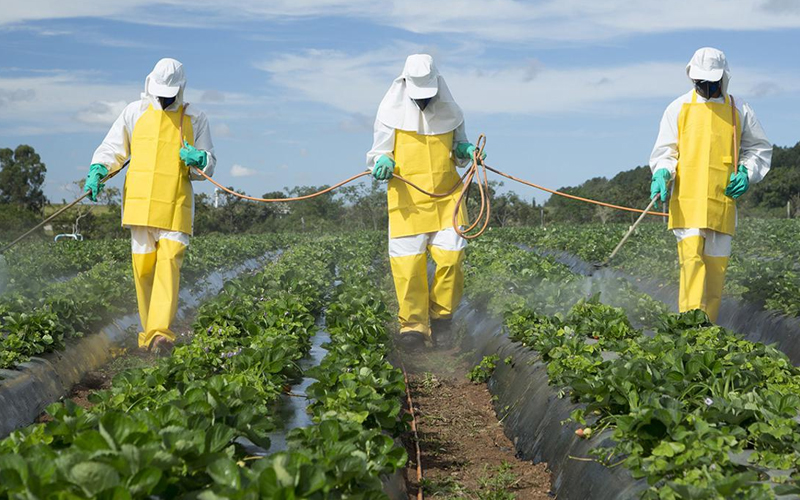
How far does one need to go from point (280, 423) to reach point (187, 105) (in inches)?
146

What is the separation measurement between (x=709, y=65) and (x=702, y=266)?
1474 millimetres

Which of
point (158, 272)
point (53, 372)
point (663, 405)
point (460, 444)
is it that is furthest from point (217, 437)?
point (158, 272)

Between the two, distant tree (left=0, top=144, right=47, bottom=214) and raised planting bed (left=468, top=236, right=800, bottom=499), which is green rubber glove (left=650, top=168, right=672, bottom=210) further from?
distant tree (left=0, top=144, right=47, bottom=214)

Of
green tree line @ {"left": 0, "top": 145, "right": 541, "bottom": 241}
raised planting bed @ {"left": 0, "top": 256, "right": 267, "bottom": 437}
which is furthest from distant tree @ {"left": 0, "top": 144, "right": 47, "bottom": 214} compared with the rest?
raised planting bed @ {"left": 0, "top": 256, "right": 267, "bottom": 437}

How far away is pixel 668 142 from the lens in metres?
6.99

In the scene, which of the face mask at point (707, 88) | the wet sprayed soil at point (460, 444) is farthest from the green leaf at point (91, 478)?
the face mask at point (707, 88)

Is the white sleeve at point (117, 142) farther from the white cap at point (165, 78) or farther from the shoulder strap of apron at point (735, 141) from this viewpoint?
the shoulder strap of apron at point (735, 141)

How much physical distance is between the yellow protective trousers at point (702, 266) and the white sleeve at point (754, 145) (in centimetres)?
57

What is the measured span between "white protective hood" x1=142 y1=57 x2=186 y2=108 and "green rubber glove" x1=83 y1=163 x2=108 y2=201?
66cm

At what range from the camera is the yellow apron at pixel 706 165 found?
6.81 metres

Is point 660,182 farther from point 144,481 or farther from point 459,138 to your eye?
point 144,481

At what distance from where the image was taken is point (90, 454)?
8.66ft

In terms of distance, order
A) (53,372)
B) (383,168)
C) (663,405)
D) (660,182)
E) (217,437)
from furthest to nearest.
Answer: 1. (383,168)
2. (660,182)
3. (53,372)
4. (663,405)
5. (217,437)

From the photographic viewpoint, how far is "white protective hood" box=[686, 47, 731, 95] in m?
6.73
